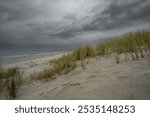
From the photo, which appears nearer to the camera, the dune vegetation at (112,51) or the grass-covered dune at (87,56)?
the grass-covered dune at (87,56)

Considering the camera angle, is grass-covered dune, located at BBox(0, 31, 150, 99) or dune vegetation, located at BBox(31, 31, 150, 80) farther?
dune vegetation, located at BBox(31, 31, 150, 80)

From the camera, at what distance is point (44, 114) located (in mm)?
2131

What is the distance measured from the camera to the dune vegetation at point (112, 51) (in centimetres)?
436

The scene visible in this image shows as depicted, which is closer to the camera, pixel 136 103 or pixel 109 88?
pixel 136 103

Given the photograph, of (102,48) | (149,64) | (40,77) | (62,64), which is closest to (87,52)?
(102,48)

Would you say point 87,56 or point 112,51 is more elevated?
point 112,51

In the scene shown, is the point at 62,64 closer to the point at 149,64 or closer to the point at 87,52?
the point at 87,52

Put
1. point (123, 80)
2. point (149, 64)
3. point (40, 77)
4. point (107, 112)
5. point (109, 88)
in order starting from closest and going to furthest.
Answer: point (107, 112), point (109, 88), point (123, 80), point (149, 64), point (40, 77)

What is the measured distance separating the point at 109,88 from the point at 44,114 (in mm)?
1160

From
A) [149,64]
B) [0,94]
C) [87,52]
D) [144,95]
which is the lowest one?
[0,94]

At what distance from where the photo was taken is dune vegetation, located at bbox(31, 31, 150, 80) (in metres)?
4.36

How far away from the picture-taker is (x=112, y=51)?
19.8 ft

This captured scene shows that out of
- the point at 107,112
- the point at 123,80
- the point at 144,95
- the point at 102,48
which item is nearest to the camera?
the point at 107,112

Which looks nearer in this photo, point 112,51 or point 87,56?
point 112,51
